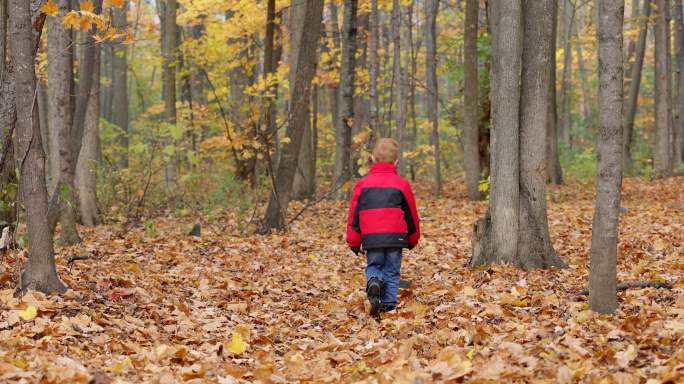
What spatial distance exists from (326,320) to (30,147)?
3090mm

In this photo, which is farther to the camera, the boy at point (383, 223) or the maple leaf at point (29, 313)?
the boy at point (383, 223)

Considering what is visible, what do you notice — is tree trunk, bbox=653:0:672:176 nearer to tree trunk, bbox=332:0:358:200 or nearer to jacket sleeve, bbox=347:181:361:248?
tree trunk, bbox=332:0:358:200

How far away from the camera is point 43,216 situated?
19.3 feet

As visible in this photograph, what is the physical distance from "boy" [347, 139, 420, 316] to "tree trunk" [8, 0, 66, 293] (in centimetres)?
278

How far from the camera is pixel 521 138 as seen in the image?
324 inches

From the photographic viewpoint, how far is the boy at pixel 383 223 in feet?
21.9

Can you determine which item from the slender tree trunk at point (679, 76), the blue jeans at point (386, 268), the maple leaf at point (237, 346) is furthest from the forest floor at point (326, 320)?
the slender tree trunk at point (679, 76)

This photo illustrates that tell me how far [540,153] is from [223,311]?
4.11 meters

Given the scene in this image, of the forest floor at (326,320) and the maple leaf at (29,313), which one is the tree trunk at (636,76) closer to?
the forest floor at (326,320)

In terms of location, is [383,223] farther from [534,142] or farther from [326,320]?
[534,142]

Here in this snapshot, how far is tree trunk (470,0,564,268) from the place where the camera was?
8117 mm

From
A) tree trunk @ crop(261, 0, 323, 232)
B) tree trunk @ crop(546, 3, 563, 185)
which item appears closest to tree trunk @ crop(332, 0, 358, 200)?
tree trunk @ crop(261, 0, 323, 232)

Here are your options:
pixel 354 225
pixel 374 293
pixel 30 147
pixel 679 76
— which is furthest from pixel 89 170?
pixel 679 76

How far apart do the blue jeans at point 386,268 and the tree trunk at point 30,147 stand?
9.64 feet
